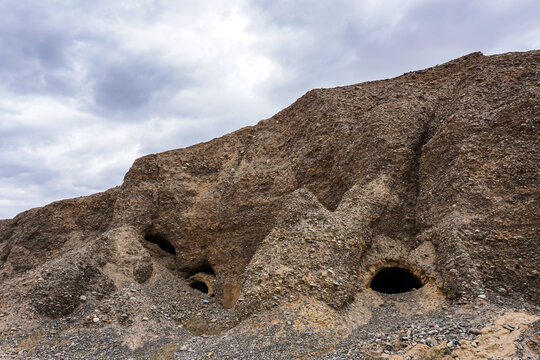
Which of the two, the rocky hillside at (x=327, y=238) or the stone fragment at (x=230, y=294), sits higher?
the rocky hillside at (x=327, y=238)

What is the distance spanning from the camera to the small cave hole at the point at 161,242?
1959 centimetres

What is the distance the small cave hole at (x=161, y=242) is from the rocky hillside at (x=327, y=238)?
8 cm

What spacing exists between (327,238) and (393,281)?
136 inches

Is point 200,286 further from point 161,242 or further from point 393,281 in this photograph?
point 393,281

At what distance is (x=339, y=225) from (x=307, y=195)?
1.84 metres

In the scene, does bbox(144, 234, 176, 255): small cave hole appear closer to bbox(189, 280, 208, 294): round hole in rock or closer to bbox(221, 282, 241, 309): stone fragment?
bbox(189, 280, 208, 294): round hole in rock

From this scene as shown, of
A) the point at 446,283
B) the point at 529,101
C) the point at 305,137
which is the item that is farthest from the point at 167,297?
the point at 529,101

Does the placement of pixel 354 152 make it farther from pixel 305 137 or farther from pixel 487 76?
pixel 487 76

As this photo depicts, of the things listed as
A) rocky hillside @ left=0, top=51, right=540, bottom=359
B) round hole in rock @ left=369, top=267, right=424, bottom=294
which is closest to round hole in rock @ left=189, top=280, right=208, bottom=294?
rocky hillside @ left=0, top=51, right=540, bottom=359

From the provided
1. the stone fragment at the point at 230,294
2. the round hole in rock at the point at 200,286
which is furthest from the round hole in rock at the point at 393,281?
the round hole in rock at the point at 200,286

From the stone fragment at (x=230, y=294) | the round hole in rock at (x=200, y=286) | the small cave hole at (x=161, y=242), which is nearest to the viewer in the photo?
the stone fragment at (x=230, y=294)

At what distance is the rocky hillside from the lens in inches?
400

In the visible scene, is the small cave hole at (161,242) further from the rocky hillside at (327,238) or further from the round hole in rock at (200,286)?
the round hole in rock at (200,286)

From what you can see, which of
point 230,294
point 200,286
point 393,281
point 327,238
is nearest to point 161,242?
point 200,286
